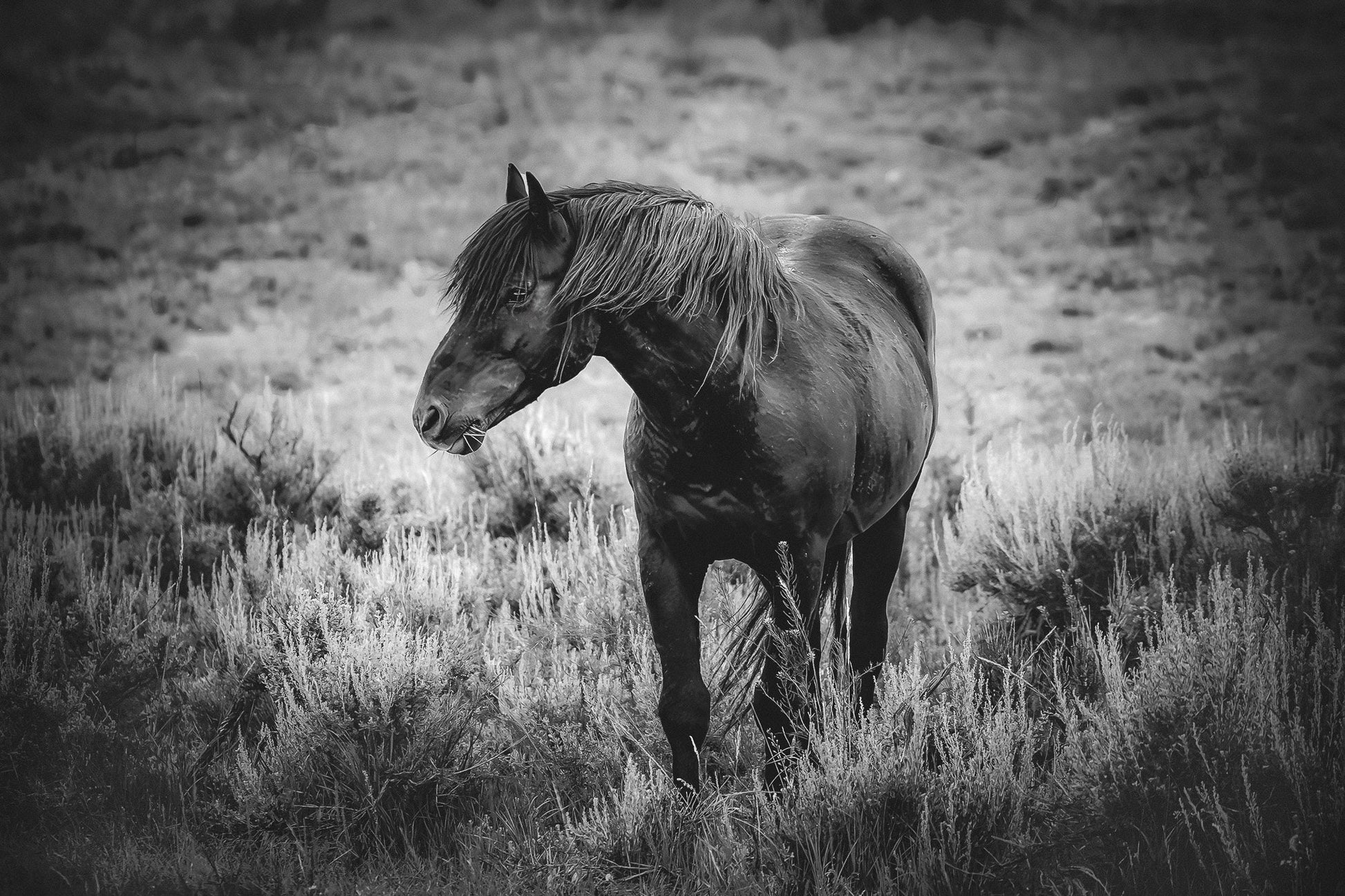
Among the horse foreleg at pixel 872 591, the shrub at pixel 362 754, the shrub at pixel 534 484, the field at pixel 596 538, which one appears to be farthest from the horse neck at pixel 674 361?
the shrub at pixel 534 484

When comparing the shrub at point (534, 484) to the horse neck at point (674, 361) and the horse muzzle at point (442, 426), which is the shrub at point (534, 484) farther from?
the horse muzzle at point (442, 426)

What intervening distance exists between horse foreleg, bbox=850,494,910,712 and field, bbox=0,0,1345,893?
0.31 m

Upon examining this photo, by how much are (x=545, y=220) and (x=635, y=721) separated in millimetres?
2177

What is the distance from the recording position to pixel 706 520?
3387 millimetres

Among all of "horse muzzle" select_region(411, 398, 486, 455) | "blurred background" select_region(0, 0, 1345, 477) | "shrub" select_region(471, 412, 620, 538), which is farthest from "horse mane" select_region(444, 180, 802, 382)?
"blurred background" select_region(0, 0, 1345, 477)

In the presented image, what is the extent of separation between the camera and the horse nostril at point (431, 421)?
2.93 metres

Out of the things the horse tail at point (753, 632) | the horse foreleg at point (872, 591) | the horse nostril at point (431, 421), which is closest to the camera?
the horse nostril at point (431, 421)

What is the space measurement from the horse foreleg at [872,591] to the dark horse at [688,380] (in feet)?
1.72

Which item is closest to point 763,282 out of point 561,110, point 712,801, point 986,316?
point 712,801

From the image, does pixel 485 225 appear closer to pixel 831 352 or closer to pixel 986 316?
pixel 831 352

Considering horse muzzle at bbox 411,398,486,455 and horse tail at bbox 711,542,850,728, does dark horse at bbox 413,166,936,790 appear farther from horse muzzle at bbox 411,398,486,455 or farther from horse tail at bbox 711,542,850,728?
horse tail at bbox 711,542,850,728

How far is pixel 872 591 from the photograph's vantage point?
4.50m

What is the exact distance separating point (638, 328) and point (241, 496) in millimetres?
4541

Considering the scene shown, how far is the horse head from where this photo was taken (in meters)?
2.95
